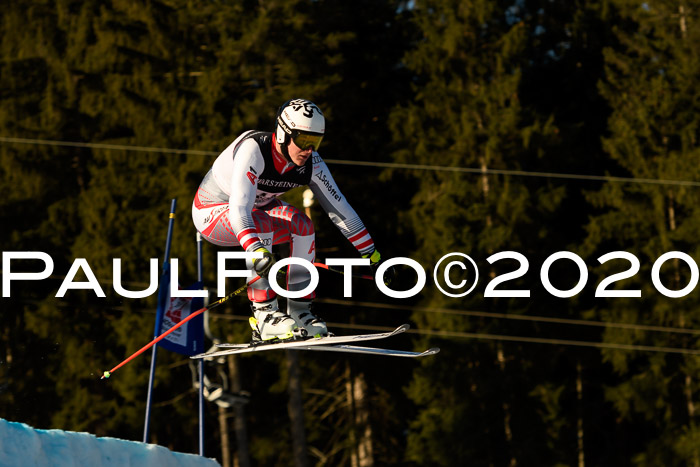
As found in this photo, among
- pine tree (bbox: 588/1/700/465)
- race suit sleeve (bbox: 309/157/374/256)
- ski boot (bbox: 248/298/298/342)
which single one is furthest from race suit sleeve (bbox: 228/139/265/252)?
Result: pine tree (bbox: 588/1/700/465)

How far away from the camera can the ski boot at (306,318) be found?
8672mm

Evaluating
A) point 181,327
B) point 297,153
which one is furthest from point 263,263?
point 181,327

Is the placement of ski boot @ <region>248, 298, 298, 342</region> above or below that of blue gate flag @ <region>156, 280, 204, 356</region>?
above

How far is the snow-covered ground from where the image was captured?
24.4ft

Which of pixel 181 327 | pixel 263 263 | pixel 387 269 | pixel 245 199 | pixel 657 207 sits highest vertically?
Result: pixel 245 199

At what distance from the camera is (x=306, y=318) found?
28.8 ft

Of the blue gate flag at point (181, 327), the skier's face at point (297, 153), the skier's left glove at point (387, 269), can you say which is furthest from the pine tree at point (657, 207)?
the skier's face at point (297, 153)

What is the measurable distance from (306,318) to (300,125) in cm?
164

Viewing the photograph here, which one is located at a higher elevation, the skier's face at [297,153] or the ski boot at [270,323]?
the skier's face at [297,153]

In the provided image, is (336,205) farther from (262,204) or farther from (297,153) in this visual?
(297,153)

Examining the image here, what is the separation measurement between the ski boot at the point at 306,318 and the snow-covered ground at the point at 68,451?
64.5 inches

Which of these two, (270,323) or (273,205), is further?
(270,323)

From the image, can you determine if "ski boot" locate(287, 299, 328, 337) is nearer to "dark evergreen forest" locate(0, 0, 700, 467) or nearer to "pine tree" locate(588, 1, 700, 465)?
"dark evergreen forest" locate(0, 0, 700, 467)

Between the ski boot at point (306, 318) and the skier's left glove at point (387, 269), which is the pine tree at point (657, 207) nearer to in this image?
the skier's left glove at point (387, 269)
